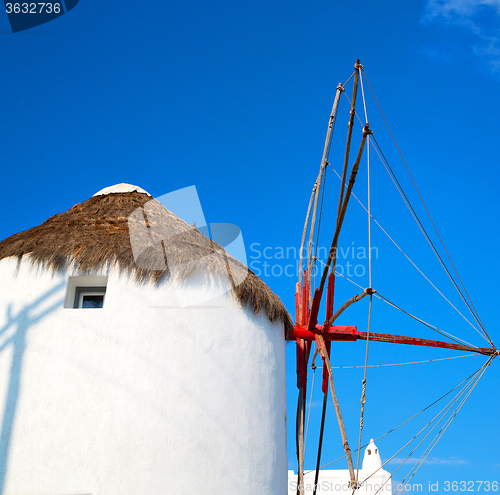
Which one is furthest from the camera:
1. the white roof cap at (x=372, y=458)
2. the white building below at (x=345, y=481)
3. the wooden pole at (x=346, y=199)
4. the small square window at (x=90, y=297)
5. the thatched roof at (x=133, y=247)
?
the white roof cap at (x=372, y=458)

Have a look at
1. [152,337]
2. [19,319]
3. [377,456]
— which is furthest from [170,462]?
[377,456]

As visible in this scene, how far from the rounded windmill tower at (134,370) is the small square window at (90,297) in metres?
0.02

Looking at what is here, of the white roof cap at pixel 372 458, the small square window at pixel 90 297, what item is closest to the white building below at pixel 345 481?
the white roof cap at pixel 372 458

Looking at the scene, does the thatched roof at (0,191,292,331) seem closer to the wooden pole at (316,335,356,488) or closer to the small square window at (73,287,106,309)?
the small square window at (73,287,106,309)

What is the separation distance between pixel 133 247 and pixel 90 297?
89 cm

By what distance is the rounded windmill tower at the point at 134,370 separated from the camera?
636 cm

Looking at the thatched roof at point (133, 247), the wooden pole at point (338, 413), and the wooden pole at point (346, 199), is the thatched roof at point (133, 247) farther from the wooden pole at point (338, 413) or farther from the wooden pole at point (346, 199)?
the wooden pole at point (346, 199)

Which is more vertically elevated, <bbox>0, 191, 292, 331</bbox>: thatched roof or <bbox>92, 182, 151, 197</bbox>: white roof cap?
<bbox>92, 182, 151, 197</bbox>: white roof cap

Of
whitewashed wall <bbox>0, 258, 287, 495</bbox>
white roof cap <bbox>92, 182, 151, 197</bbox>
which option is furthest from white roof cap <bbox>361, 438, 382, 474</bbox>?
white roof cap <bbox>92, 182, 151, 197</bbox>

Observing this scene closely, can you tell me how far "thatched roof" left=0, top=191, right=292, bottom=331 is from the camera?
724cm

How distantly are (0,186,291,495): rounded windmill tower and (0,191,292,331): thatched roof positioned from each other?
0.02 metres

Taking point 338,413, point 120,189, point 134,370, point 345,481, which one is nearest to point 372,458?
point 345,481

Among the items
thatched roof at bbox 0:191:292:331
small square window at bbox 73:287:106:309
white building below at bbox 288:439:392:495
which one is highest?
thatched roof at bbox 0:191:292:331

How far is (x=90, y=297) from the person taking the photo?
24.3ft
